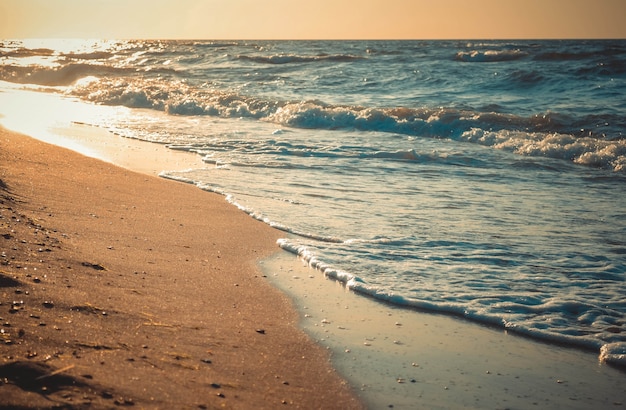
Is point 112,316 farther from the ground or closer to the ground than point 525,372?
farther from the ground

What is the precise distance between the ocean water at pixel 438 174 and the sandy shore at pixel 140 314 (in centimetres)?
81

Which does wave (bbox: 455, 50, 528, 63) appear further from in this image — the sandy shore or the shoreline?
the shoreline

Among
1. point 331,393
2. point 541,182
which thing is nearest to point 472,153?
point 541,182

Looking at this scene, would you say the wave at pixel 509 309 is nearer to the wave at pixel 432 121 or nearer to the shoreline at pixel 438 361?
the shoreline at pixel 438 361

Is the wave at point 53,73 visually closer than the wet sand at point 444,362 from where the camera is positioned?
No

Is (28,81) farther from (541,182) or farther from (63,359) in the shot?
(63,359)

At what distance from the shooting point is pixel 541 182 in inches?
343

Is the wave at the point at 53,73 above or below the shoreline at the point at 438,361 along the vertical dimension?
above

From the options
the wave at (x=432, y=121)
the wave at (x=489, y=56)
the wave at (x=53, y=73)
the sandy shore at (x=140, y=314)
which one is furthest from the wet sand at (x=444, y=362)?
the wave at (x=489, y=56)

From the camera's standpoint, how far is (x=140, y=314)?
127 inches

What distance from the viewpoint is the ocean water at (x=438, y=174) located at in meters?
4.38

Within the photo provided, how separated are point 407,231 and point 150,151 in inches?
219

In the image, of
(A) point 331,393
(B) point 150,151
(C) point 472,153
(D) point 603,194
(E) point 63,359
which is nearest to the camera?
(E) point 63,359

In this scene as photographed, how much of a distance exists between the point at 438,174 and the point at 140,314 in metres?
6.39
